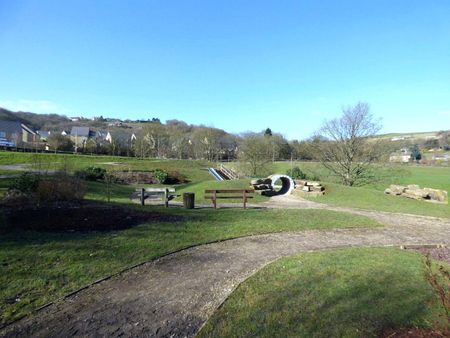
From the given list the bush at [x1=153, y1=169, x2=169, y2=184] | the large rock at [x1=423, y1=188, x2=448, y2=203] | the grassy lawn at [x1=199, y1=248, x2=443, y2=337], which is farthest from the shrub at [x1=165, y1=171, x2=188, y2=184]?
the grassy lawn at [x1=199, y1=248, x2=443, y2=337]

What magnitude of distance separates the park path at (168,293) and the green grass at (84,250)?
35 cm

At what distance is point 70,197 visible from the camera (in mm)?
11211

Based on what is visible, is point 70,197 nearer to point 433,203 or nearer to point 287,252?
point 287,252

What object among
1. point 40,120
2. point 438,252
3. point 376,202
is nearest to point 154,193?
point 376,202

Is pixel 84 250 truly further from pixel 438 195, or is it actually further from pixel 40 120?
pixel 40 120

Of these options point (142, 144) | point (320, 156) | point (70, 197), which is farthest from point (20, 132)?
point (70, 197)

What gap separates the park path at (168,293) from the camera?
13.5 ft

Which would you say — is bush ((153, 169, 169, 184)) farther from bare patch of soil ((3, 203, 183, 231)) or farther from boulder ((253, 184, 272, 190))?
bare patch of soil ((3, 203, 183, 231))

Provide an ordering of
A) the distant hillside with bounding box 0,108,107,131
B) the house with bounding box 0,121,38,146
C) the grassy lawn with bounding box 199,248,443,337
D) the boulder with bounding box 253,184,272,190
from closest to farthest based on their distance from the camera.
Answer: the grassy lawn with bounding box 199,248,443,337
the boulder with bounding box 253,184,272,190
the house with bounding box 0,121,38,146
the distant hillside with bounding box 0,108,107,131

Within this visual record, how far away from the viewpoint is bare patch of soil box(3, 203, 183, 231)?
27.2ft

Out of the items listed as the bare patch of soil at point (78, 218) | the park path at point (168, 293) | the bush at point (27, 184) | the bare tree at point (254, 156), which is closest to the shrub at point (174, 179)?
the bare tree at point (254, 156)

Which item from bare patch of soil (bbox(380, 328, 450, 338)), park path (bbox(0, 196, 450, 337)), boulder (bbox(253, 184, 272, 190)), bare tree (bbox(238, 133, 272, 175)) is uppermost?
bare tree (bbox(238, 133, 272, 175))

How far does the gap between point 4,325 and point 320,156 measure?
103 ft

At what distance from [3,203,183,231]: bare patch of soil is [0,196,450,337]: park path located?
2.71 metres
